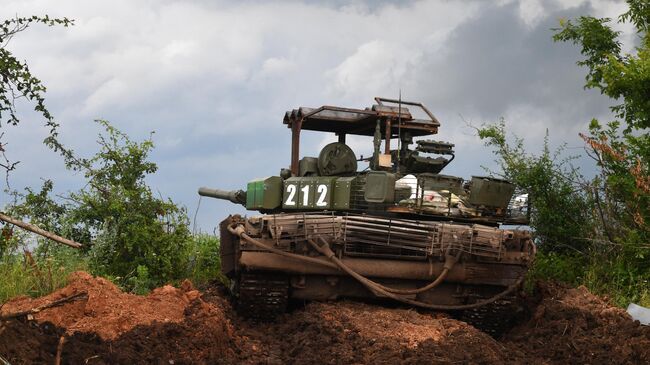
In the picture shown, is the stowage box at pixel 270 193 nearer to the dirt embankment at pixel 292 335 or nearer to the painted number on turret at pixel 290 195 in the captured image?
the painted number on turret at pixel 290 195

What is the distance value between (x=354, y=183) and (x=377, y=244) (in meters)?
1.20

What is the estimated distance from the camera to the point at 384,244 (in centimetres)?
1080

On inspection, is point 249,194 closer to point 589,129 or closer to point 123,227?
point 123,227

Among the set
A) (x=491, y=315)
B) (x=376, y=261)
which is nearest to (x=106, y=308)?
(x=376, y=261)

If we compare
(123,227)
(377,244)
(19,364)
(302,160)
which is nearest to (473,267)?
(377,244)

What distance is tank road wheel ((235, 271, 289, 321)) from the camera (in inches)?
435

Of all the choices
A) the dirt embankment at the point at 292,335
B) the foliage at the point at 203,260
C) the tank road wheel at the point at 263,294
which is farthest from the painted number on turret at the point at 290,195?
the foliage at the point at 203,260

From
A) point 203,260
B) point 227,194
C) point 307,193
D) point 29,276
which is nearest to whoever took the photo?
point 307,193

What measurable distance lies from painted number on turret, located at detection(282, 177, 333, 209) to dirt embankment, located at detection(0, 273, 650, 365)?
1414 millimetres

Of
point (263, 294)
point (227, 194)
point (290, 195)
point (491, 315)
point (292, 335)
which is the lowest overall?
point (292, 335)

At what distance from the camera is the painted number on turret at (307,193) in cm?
1191

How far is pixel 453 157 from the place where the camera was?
513 inches

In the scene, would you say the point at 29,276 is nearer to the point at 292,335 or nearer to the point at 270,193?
the point at 270,193

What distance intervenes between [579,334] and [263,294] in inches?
143
